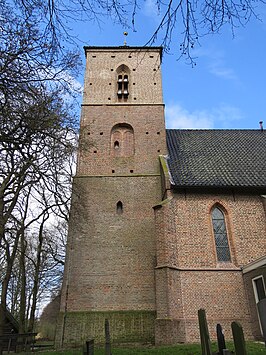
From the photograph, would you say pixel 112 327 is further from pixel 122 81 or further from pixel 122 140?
pixel 122 81

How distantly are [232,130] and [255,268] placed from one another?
11.2 meters

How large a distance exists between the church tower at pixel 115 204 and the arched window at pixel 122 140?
5cm

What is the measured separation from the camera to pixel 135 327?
12031mm

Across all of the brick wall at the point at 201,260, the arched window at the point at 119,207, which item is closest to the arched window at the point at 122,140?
the arched window at the point at 119,207

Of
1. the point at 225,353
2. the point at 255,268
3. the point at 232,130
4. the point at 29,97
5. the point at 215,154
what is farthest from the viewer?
the point at 232,130

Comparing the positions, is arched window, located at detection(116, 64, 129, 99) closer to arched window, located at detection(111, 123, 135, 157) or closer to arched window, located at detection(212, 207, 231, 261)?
arched window, located at detection(111, 123, 135, 157)

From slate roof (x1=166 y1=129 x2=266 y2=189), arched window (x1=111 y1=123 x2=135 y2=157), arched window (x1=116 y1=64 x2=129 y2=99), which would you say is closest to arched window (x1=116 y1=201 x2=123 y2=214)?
slate roof (x1=166 y1=129 x2=266 y2=189)

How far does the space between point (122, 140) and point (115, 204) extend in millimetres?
4144

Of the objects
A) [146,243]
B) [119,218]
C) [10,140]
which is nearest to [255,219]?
[146,243]

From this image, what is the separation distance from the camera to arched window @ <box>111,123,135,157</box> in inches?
669

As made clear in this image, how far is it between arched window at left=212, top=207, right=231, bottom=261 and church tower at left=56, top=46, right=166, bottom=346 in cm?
271

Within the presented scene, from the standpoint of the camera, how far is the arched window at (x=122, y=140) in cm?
1700

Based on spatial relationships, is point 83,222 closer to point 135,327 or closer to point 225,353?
point 135,327

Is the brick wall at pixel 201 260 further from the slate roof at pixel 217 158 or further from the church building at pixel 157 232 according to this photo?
the slate roof at pixel 217 158
